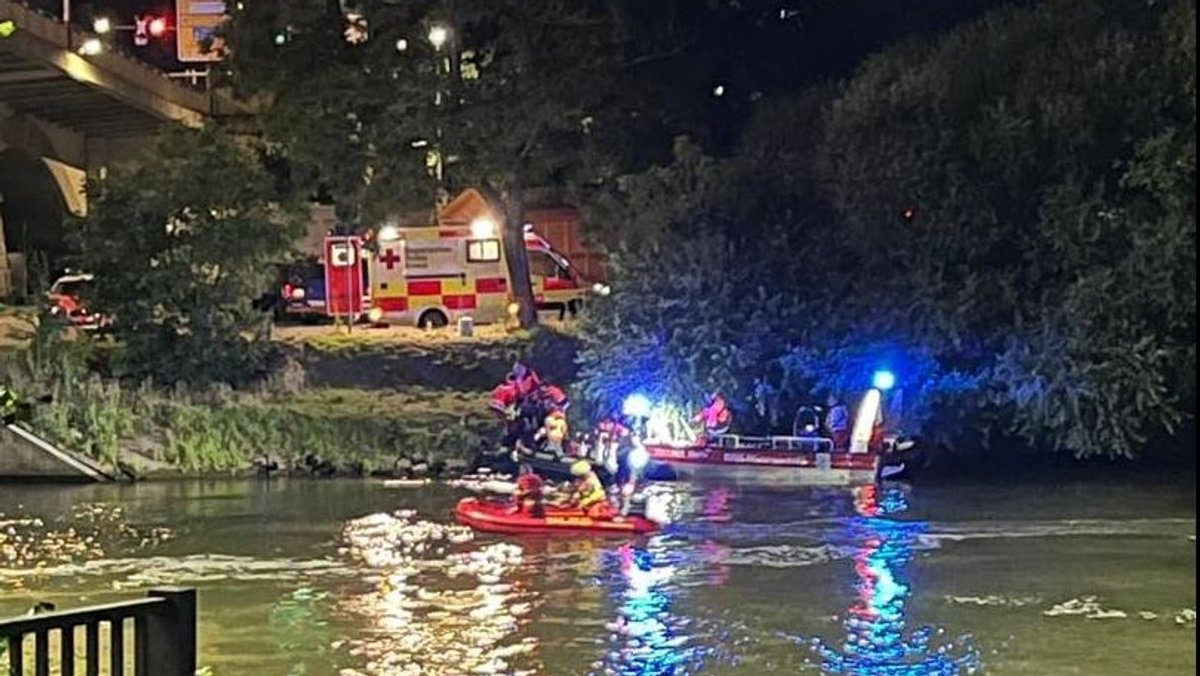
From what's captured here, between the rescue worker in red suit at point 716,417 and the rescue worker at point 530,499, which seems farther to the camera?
the rescue worker in red suit at point 716,417

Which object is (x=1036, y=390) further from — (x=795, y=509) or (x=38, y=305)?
(x=38, y=305)

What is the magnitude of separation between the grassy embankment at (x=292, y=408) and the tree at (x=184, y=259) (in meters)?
0.85

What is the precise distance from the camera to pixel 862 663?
12141mm

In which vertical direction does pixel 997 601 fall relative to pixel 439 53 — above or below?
below

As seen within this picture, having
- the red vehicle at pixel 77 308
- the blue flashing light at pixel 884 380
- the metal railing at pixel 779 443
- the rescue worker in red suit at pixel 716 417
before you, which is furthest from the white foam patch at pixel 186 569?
the red vehicle at pixel 77 308

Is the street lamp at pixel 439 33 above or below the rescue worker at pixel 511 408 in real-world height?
above

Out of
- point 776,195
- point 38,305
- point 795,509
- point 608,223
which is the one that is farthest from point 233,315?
point 795,509

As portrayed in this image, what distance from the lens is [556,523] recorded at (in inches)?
703

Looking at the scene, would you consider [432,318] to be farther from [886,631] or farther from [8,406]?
[8,406]

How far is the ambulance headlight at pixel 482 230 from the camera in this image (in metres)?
34.3

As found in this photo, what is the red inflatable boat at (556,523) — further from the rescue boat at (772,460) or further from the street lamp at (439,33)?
the street lamp at (439,33)

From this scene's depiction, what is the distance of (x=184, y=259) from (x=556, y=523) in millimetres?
12112

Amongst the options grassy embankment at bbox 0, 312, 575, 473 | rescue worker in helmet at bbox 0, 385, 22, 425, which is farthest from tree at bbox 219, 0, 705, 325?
rescue worker in helmet at bbox 0, 385, 22, 425

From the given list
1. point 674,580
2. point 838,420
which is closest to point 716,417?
point 838,420
